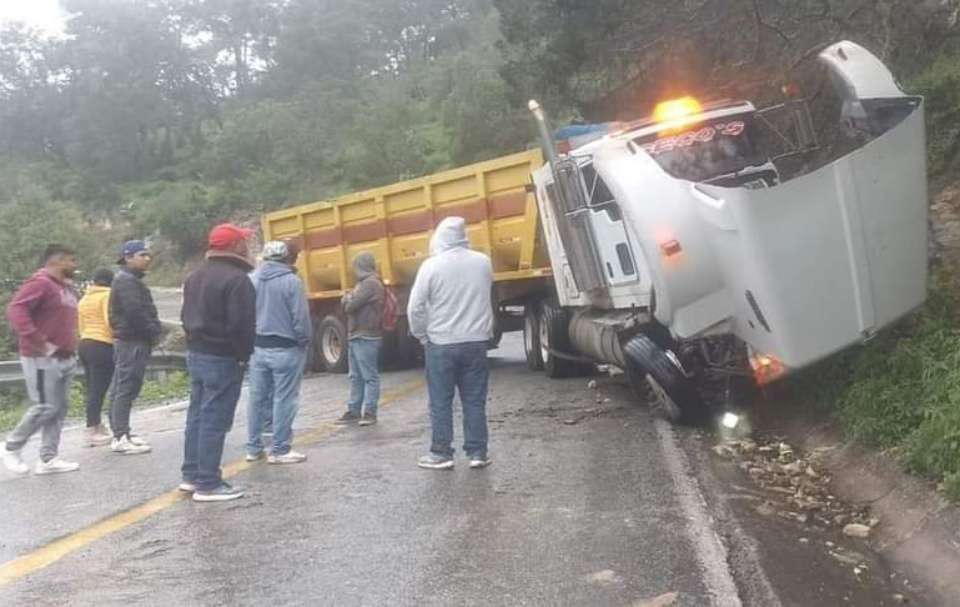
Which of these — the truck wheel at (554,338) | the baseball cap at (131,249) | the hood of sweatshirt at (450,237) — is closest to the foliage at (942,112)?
the truck wheel at (554,338)

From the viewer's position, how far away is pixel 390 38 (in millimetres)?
93562

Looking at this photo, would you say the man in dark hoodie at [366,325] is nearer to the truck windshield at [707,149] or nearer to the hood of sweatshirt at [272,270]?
the hood of sweatshirt at [272,270]

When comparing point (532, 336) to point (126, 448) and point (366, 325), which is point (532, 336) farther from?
point (126, 448)

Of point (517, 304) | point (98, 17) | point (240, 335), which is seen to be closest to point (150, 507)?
point (240, 335)

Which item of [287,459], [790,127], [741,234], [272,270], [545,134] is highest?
[545,134]

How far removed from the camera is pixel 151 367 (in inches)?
735

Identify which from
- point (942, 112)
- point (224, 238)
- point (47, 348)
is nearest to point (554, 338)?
point (942, 112)

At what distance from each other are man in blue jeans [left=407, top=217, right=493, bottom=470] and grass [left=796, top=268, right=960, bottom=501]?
8.31ft

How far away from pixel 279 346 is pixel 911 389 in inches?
173

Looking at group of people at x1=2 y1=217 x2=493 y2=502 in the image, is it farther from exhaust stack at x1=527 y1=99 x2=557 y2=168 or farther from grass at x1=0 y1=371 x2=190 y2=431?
grass at x1=0 y1=371 x2=190 y2=431

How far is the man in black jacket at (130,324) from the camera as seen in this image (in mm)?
8781

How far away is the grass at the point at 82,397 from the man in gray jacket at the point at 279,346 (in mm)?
6740

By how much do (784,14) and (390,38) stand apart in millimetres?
83095

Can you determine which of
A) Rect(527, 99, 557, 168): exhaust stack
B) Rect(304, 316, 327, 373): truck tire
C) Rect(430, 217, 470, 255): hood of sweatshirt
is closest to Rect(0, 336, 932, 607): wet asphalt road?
Rect(430, 217, 470, 255): hood of sweatshirt
